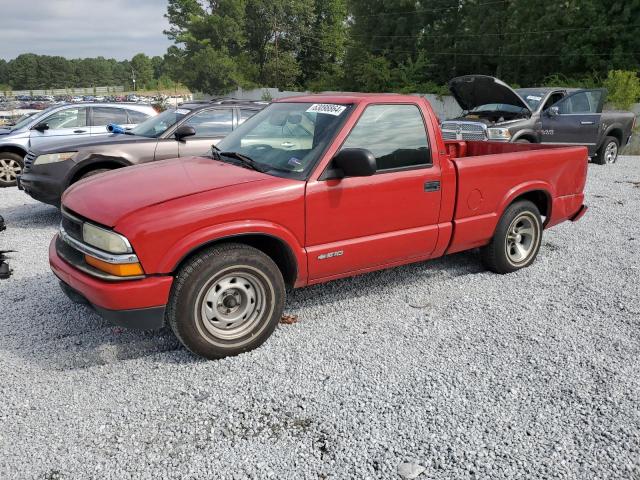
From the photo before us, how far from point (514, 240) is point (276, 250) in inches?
108

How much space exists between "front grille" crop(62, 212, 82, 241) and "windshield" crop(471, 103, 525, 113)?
9559 mm

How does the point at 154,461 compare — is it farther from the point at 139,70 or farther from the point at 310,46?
the point at 139,70

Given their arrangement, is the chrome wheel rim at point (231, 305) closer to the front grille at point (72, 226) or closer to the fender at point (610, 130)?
the front grille at point (72, 226)

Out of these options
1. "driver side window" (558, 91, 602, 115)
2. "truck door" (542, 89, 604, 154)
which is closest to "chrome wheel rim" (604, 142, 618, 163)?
"truck door" (542, 89, 604, 154)

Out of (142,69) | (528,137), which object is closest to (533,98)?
(528,137)

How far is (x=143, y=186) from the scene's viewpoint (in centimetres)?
358

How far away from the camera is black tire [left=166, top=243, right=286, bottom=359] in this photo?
3262 millimetres

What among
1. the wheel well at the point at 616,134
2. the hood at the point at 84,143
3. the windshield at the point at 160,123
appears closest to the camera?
the hood at the point at 84,143

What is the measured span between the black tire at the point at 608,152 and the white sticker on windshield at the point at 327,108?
11043 millimetres

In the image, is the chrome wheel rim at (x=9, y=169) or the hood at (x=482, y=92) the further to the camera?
the chrome wheel rim at (x=9, y=169)

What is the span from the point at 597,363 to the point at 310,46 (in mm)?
58309

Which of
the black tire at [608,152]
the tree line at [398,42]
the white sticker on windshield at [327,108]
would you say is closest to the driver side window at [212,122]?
the white sticker on windshield at [327,108]

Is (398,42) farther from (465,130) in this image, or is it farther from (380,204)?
(380,204)

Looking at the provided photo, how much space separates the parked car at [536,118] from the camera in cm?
1015
